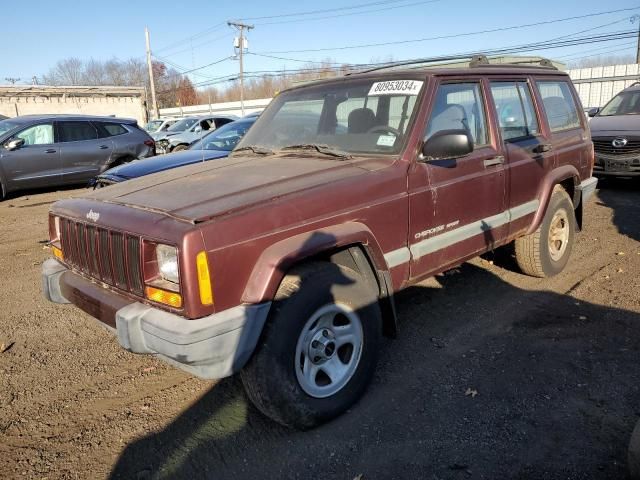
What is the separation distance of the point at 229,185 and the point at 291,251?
2.26ft

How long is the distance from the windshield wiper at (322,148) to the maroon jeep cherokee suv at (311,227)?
0.02m

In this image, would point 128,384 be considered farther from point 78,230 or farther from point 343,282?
point 343,282

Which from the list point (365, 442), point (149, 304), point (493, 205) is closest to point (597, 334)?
point (493, 205)

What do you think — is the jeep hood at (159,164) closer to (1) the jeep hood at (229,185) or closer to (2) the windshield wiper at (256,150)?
(2) the windshield wiper at (256,150)

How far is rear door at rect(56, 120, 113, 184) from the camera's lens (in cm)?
1105

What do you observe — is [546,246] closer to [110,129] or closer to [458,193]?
[458,193]

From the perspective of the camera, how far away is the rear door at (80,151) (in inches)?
435

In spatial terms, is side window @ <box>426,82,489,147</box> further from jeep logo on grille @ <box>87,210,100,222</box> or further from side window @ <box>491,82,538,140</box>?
jeep logo on grille @ <box>87,210,100,222</box>

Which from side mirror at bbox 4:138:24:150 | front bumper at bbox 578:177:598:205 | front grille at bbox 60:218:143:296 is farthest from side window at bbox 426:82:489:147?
side mirror at bbox 4:138:24:150

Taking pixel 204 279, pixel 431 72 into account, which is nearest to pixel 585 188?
pixel 431 72

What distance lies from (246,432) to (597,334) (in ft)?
9.02

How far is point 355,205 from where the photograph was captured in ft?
9.84

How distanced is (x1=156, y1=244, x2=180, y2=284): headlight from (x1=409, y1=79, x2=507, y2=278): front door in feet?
5.25

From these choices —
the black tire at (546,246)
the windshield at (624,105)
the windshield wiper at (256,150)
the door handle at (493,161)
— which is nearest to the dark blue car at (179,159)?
the windshield wiper at (256,150)
